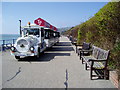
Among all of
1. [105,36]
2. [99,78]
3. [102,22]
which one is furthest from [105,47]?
[99,78]

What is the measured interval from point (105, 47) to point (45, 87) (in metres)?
4.10

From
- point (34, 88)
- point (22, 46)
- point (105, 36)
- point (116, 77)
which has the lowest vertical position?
point (34, 88)

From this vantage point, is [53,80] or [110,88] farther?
[53,80]

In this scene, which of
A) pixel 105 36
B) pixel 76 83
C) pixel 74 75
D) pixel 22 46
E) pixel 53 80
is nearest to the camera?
pixel 76 83

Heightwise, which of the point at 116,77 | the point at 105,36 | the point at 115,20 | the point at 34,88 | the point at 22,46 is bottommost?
the point at 34,88

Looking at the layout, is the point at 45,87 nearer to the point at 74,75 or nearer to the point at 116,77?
the point at 74,75

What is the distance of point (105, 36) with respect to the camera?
25.0ft

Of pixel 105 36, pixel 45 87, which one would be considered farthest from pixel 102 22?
pixel 45 87

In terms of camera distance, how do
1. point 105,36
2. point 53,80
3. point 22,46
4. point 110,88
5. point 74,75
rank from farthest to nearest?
point 22,46 < point 105,36 < point 74,75 < point 53,80 < point 110,88

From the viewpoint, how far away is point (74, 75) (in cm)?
631

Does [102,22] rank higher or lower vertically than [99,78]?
higher

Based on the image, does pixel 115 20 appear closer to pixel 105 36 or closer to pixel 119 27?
pixel 119 27

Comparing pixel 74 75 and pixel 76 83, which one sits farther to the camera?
pixel 74 75

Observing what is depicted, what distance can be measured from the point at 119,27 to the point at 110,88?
2.81 metres
